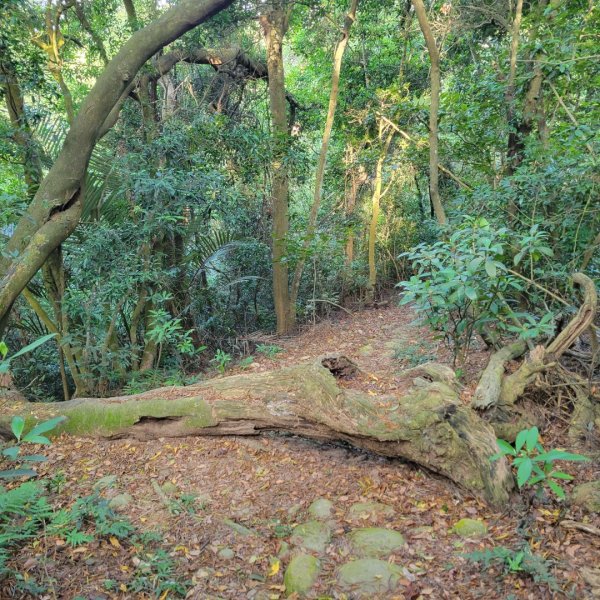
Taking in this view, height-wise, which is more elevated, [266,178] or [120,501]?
[266,178]

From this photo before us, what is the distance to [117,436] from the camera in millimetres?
4008

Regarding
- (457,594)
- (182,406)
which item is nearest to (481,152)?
(182,406)

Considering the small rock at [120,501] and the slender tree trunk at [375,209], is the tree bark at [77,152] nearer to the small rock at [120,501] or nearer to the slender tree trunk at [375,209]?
the small rock at [120,501]

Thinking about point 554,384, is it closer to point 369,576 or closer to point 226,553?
point 369,576

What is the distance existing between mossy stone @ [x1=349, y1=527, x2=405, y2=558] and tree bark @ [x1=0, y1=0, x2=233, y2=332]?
11.3 feet

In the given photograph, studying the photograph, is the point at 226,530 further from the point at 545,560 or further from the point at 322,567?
the point at 545,560

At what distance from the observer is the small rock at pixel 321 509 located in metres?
3.09

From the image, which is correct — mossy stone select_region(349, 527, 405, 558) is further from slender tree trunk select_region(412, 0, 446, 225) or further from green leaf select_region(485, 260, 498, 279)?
slender tree trunk select_region(412, 0, 446, 225)

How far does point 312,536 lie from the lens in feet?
9.63

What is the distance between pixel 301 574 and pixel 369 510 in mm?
640

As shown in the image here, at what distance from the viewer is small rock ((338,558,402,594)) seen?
253cm

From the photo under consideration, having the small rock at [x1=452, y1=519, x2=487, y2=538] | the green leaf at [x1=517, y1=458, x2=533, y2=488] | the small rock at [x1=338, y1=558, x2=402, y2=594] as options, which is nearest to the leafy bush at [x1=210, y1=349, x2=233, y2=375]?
the small rock at [x1=338, y1=558, x2=402, y2=594]

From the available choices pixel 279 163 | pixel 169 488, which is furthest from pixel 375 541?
pixel 279 163

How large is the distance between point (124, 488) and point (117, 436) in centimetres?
73
